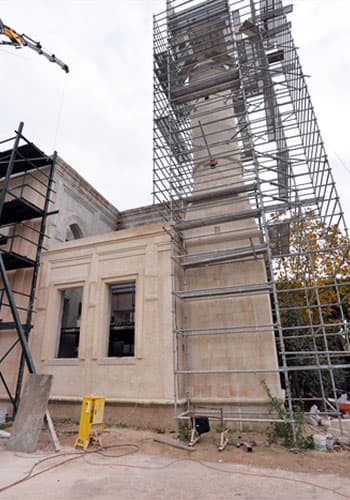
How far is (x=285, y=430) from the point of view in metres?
7.65

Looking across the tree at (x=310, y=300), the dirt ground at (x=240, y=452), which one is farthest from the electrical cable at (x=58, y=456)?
the tree at (x=310, y=300)

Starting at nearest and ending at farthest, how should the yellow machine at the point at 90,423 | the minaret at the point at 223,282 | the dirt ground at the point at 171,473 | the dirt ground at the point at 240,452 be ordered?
1. the dirt ground at the point at 171,473
2. the dirt ground at the point at 240,452
3. the yellow machine at the point at 90,423
4. the minaret at the point at 223,282

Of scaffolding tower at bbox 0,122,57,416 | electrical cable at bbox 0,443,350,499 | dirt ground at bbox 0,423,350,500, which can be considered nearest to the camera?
dirt ground at bbox 0,423,350,500

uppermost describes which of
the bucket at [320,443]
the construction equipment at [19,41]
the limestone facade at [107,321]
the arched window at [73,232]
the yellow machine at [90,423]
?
the construction equipment at [19,41]

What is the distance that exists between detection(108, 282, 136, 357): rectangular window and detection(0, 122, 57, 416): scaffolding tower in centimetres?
355

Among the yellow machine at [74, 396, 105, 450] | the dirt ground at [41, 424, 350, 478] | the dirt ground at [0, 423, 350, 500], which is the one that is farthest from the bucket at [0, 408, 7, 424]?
the yellow machine at [74, 396, 105, 450]

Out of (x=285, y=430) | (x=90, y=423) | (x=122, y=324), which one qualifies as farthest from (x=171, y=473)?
(x=122, y=324)

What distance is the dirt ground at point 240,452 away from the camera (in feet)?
19.5

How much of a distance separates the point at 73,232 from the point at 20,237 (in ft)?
11.9

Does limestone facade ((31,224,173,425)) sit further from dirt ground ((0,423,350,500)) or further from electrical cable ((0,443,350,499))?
electrical cable ((0,443,350,499))

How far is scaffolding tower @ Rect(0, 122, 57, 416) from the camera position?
38.3ft

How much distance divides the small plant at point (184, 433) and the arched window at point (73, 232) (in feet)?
36.0

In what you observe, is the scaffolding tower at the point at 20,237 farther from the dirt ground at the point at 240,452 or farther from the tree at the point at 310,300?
the tree at the point at 310,300

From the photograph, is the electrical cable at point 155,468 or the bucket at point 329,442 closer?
the electrical cable at point 155,468
